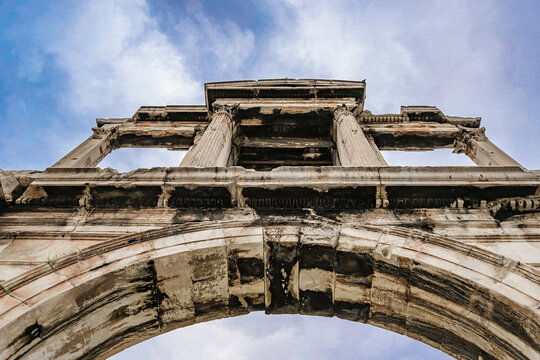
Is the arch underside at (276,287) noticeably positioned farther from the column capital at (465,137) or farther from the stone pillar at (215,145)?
the column capital at (465,137)

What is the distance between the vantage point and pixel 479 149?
30.9 ft

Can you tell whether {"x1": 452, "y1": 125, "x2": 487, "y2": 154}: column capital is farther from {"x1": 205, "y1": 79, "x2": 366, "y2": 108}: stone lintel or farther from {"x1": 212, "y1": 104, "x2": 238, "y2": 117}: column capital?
{"x1": 212, "y1": 104, "x2": 238, "y2": 117}: column capital

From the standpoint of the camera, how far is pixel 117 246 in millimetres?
4270

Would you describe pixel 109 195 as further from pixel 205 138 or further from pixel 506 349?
pixel 506 349

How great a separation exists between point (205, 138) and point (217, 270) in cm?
415

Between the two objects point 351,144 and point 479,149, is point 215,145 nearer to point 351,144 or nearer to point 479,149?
point 351,144

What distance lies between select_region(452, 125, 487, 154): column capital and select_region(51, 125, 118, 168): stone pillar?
32.4 ft

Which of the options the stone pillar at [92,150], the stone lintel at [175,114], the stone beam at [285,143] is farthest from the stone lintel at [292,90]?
the stone pillar at [92,150]

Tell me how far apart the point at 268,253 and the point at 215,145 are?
12.4 ft

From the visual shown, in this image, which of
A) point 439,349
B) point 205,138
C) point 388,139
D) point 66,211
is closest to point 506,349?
point 439,349

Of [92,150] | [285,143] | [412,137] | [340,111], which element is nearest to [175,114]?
[92,150]

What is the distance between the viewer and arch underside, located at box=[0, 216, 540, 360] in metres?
3.61

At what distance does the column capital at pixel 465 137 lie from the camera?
10.2 meters

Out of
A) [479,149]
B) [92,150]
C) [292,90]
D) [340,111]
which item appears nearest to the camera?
[92,150]
